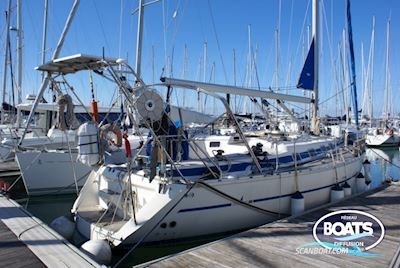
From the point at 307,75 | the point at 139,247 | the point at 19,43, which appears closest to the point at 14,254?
the point at 139,247

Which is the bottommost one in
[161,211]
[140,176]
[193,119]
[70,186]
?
[70,186]

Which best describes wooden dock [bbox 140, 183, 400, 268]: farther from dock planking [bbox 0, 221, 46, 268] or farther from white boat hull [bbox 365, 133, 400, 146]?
white boat hull [bbox 365, 133, 400, 146]

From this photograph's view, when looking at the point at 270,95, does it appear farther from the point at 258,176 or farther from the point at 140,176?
the point at 140,176

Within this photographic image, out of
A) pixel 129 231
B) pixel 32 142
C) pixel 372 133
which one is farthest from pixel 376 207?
pixel 372 133

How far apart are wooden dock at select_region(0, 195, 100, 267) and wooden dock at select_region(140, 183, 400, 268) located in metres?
1.18

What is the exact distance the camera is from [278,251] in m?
5.90

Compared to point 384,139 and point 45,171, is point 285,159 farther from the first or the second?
point 384,139

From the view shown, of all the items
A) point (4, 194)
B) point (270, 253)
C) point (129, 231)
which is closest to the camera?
point (270, 253)

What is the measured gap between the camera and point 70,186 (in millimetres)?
12531

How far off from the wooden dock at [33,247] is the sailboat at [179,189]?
96cm

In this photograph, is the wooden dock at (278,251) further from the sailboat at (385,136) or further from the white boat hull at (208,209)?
the sailboat at (385,136)

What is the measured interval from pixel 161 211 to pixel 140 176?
1094mm

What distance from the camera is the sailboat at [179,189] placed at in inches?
261

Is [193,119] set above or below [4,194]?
above
